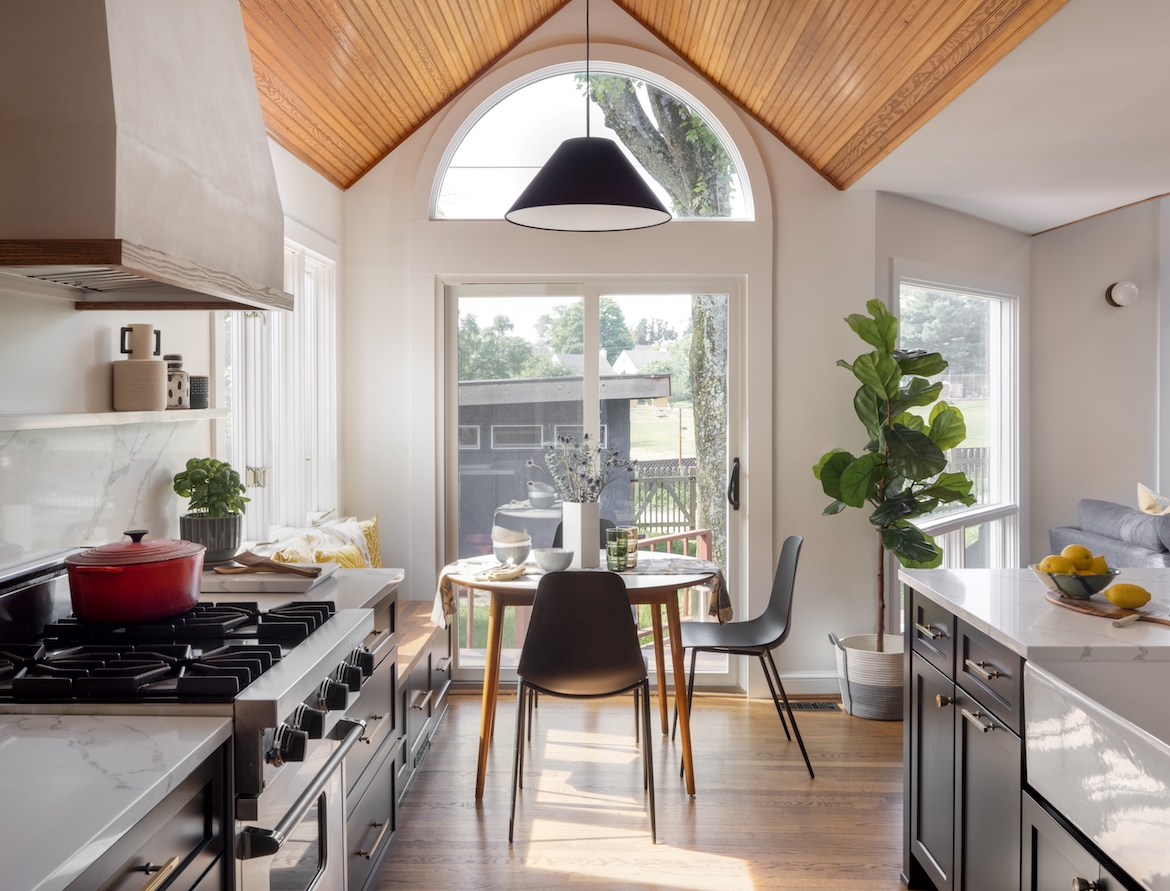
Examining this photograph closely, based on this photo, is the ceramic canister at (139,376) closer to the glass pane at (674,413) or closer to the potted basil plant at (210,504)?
the potted basil plant at (210,504)

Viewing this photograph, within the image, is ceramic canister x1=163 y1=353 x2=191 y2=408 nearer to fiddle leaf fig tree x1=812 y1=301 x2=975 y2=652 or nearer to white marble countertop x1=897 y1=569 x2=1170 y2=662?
white marble countertop x1=897 y1=569 x2=1170 y2=662

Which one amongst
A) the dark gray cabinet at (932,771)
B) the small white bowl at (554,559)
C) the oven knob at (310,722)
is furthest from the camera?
the small white bowl at (554,559)

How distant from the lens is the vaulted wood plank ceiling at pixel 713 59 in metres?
2.82

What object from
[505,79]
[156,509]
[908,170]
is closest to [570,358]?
[505,79]

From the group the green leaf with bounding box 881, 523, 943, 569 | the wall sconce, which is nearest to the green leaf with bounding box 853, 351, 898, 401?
the green leaf with bounding box 881, 523, 943, 569

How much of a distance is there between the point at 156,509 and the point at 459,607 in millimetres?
2189

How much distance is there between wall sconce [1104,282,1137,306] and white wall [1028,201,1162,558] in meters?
0.05

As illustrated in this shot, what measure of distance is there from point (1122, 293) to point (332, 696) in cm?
551

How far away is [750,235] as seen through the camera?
14.2 feet

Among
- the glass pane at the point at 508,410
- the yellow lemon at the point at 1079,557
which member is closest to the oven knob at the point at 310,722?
the yellow lemon at the point at 1079,557

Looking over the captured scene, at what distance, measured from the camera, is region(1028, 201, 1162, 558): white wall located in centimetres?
541

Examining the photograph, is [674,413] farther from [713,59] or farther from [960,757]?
[960,757]

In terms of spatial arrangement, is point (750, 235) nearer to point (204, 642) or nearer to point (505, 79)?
point (505, 79)

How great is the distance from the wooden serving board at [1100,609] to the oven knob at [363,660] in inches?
67.9
